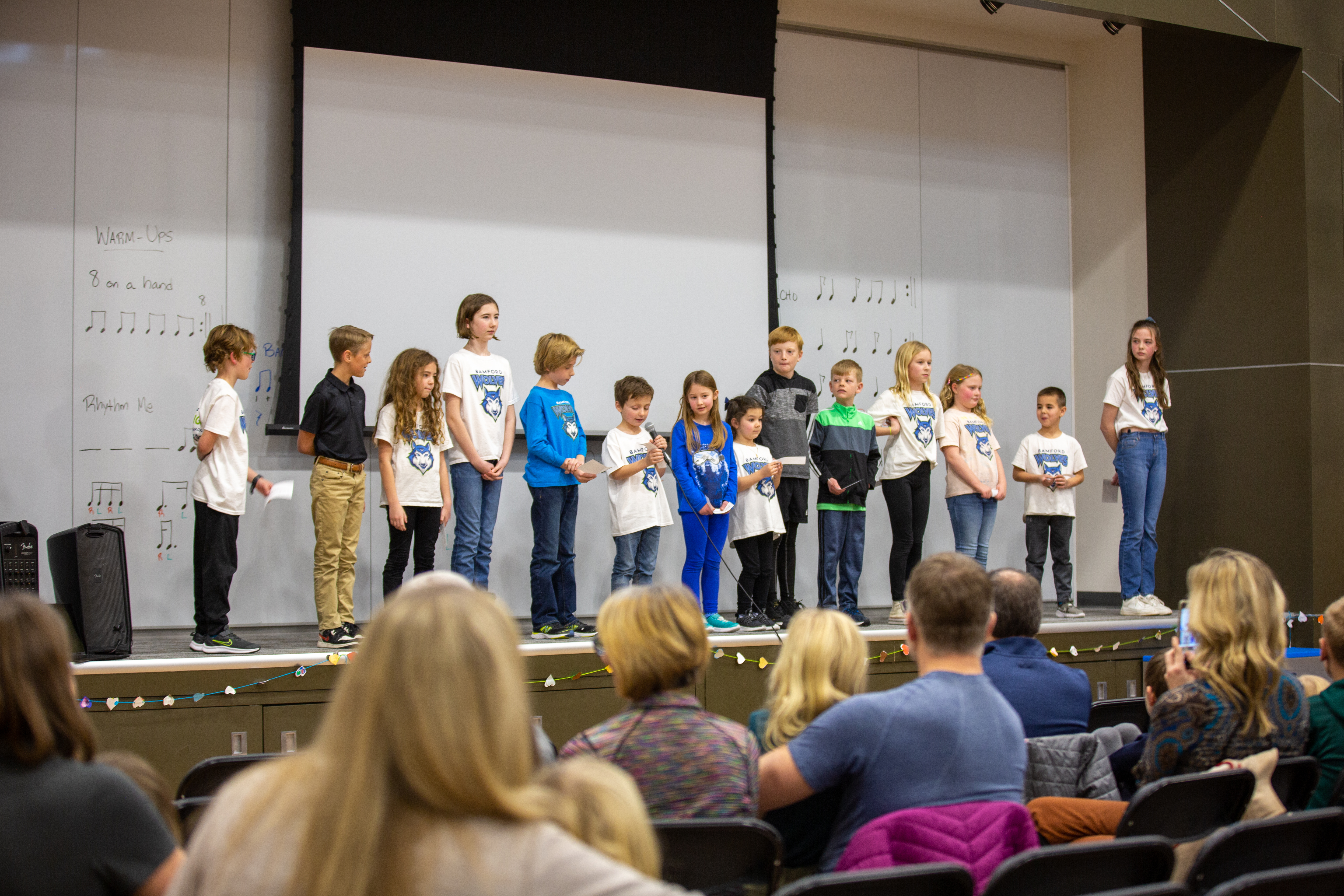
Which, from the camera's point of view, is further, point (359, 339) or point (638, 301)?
point (638, 301)

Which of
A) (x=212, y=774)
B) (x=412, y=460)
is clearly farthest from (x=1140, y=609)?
(x=212, y=774)

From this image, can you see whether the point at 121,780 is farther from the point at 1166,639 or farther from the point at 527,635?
the point at 1166,639

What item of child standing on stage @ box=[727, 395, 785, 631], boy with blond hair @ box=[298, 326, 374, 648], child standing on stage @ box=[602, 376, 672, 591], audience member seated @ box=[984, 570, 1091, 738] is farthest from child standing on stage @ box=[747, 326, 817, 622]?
audience member seated @ box=[984, 570, 1091, 738]

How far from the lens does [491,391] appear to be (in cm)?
484

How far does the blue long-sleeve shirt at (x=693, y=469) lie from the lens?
496cm

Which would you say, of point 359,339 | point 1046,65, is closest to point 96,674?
point 359,339

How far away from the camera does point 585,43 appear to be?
19.3ft

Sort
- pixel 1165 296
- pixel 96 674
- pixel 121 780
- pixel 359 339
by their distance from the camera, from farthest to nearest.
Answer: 1. pixel 1165 296
2. pixel 359 339
3. pixel 96 674
4. pixel 121 780

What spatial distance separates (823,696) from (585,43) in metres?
4.71

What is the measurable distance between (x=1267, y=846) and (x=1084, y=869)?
1.48 ft

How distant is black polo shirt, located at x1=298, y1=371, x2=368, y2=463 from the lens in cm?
439

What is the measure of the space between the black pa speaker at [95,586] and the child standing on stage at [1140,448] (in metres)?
4.87

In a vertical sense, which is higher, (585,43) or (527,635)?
(585,43)

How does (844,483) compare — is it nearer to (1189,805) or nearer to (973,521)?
(973,521)
